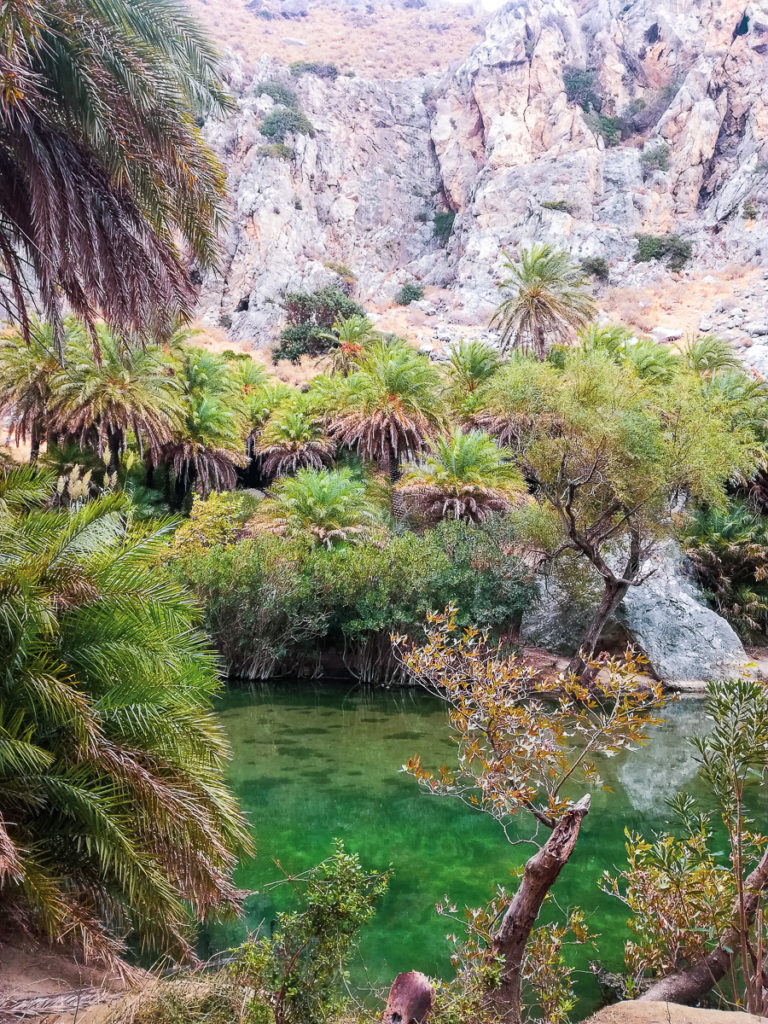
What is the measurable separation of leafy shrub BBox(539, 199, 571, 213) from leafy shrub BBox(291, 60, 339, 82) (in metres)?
26.5

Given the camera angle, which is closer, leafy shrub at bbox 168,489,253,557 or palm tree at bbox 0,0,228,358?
palm tree at bbox 0,0,228,358

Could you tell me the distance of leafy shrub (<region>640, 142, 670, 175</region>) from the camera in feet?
177

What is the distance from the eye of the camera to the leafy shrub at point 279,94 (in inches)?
2357

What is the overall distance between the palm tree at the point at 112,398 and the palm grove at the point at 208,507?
99 mm

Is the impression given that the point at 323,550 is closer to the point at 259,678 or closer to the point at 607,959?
the point at 259,678

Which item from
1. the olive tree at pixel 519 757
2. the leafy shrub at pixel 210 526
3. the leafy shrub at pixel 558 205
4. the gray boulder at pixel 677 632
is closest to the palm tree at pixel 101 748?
the olive tree at pixel 519 757

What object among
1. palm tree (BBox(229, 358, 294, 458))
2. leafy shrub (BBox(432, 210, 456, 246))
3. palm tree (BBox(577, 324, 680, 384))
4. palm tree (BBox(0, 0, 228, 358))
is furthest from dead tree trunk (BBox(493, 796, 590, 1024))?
leafy shrub (BBox(432, 210, 456, 246))

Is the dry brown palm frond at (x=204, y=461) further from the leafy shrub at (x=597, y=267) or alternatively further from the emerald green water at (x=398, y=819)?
the leafy shrub at (x=597, y=267)

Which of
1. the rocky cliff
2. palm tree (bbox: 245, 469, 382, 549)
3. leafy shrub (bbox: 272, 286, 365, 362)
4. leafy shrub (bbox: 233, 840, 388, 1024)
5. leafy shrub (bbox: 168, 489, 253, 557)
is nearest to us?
leafy shrub (bbox: 233, 840, 388, 1024)

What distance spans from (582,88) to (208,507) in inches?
2223

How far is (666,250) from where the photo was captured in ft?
166

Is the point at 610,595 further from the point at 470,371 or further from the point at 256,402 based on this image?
the point at 256,402

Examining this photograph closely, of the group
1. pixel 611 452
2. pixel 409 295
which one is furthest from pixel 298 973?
pixel 409 295

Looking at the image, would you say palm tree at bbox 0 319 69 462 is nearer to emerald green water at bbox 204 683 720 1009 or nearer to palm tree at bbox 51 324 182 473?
palm tree at bbox 51 324 182 473
